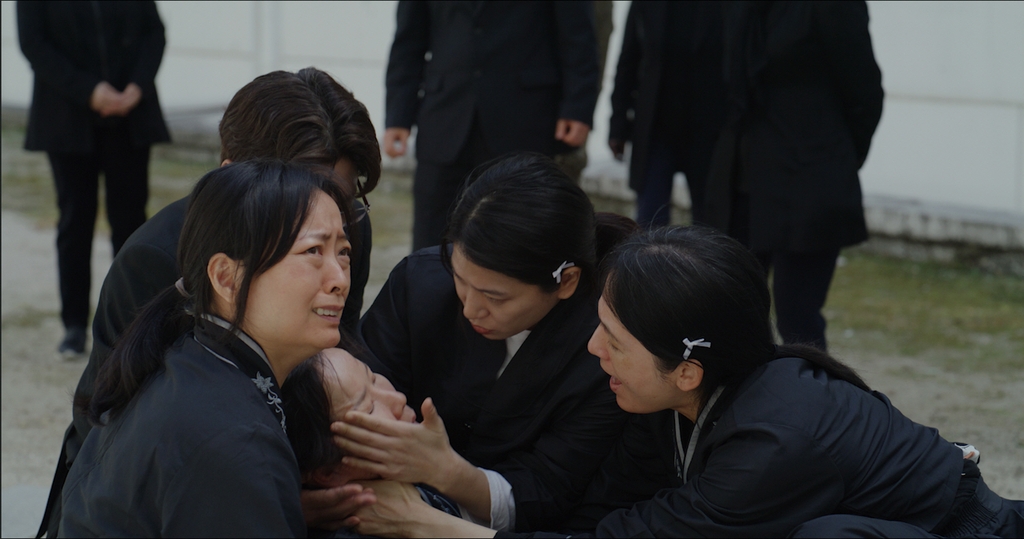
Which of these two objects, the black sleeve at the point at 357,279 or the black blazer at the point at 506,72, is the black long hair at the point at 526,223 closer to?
the black sleeve at the point at 357,279

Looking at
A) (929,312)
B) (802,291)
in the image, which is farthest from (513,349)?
(929,312)

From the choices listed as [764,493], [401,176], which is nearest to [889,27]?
[401,176]

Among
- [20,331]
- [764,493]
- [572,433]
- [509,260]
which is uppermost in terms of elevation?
[509,260]

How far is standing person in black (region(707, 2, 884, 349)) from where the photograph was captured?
3682 millimetres

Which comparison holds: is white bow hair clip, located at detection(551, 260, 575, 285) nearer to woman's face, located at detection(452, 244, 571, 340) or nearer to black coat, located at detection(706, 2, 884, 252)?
woman's face, located at detection(452, 244, 571, 340)

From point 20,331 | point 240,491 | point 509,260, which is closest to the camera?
point 240,491

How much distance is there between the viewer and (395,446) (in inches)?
87.4

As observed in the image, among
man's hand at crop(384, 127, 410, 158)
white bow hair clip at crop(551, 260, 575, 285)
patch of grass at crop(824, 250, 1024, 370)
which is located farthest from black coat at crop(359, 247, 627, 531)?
patch of grass at crop(824, 250, 1024, 370)

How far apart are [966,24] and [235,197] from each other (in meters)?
5.60

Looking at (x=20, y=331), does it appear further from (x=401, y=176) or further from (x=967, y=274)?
(x=967, y=274)

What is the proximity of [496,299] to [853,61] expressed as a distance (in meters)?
1.85

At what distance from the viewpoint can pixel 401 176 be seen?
8.66 metres

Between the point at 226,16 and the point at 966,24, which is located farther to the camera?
the point at 226,16

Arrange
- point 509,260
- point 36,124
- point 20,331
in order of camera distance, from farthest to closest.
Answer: point 20,331, point 36,124, point 509,260
